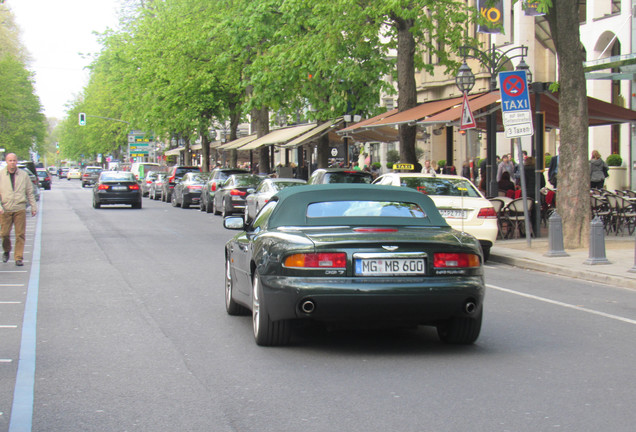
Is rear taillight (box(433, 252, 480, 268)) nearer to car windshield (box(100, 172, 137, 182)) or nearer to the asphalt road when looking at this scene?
the asphalt road

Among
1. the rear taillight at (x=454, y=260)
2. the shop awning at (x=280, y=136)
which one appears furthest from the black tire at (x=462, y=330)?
the shop awning at (x=280, y=136)

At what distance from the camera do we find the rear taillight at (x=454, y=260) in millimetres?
7148

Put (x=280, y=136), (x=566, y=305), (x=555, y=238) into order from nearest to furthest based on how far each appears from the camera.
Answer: (x=566, y=305) → (x=555, y=238) → (x=280, y=136)

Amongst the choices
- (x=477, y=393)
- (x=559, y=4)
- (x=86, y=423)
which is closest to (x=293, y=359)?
(x=477, y=393)

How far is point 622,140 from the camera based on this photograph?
3156cm

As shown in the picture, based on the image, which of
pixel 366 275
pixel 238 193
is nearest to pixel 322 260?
pixel 366 275

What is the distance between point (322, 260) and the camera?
23.1 feet

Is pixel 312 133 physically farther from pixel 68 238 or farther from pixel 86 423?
pixel 86 423

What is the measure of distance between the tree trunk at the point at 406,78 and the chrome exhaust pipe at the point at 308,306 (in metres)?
19.4

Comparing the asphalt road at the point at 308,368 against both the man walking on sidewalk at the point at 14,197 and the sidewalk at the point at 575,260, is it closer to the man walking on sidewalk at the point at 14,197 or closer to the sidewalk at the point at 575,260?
the sidewalk at the point at 575,260

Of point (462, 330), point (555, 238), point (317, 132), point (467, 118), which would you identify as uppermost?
point (317, 132)

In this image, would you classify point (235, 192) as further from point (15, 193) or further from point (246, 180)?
point (15, 193)

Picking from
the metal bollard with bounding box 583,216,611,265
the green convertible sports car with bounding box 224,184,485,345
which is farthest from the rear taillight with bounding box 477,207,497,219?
the green convertible sports car with bounding box 224,184,485,345

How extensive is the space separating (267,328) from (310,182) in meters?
15.7
